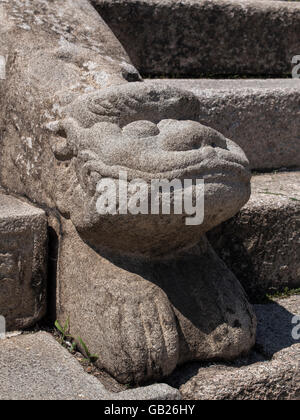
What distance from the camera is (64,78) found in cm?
193

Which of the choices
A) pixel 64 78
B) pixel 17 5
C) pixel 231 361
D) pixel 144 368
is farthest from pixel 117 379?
pixel 17 5

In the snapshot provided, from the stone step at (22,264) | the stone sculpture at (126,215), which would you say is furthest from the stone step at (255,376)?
the stone step at (22,264)

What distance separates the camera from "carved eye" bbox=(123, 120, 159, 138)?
1.64 meters

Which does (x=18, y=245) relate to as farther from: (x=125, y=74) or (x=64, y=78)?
(x=125, y=74)

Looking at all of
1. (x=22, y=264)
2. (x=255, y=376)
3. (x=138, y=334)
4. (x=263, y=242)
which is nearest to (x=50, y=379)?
(x=138, y=334)

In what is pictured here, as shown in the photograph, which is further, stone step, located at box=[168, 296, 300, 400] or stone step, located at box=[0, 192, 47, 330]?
stone step, located at box=[0, 192, 47, 330]

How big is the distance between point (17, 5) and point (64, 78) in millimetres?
490

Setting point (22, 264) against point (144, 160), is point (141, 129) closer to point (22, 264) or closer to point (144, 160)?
point (144, 160)

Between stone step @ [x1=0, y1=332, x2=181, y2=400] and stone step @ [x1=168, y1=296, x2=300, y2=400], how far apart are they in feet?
0.32

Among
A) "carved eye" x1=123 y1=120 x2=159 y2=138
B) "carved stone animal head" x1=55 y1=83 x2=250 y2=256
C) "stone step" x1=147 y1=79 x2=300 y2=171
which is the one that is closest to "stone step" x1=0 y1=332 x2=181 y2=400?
"carved stone animal head" x1=55 y1=83 x2=250 y2=256

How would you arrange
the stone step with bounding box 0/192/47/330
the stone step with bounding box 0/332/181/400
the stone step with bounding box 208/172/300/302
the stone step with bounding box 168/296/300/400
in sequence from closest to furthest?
the stone step with bounding box 0/332/181/400
the stone step with bounding box 168/296/300/400
the stone step with bounding box 0/192/47/330
the stone step with bounding box 208/172/300/302

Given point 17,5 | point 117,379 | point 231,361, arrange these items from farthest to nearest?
point 17,5
point 231,361
point 117,379

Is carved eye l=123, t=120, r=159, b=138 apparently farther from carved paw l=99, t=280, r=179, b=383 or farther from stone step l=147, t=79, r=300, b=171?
stone step l=147, t=79, r=300, b=171

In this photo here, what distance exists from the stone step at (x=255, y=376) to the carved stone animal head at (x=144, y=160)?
13.9 inches
